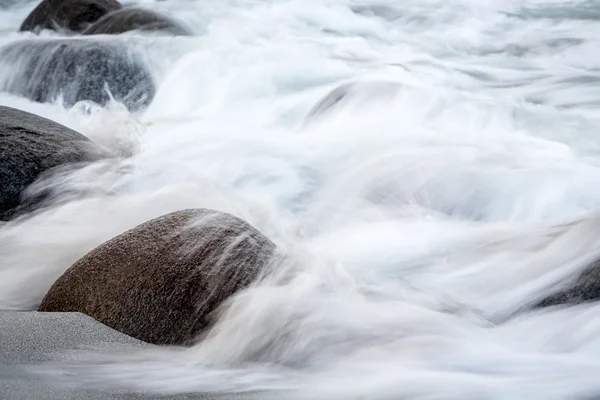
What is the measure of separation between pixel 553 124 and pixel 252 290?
3.83 metres

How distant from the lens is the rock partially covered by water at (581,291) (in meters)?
3.18

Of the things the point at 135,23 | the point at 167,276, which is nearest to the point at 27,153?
the point at 167,276

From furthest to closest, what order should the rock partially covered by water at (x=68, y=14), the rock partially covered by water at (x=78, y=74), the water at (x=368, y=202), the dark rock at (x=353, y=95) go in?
1. the rock partially covered by water at (x=68, y=14)
2. the rock partially covered by water at (x=78, y=74)
3. the dark rock at (x=353, y=95)
4. the water at (x=368, y=202)


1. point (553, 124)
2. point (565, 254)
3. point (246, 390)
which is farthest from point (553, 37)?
point (246, 390)

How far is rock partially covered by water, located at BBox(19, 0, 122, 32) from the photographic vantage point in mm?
10422

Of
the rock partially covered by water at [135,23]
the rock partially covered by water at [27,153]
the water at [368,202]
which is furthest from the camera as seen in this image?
the rock partially covered by water at [135,23]

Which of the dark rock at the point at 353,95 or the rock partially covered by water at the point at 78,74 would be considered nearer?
the dark rock at the point at 353,95

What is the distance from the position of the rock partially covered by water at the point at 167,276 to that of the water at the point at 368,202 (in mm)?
122

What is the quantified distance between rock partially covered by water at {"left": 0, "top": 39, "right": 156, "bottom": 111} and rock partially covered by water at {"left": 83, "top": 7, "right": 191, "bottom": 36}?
34.2 inches

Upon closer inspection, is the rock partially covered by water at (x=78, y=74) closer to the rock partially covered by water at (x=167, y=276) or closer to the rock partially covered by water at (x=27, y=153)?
the rock partially covered by water at (x=27, y=153)

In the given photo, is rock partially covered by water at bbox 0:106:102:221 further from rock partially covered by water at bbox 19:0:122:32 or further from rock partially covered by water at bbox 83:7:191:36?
rock partially covered by water at bbox 19:0:122:32

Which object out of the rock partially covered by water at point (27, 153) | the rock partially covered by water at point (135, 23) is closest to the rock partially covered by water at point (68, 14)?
the rock partially covered by water at point (135, 23)

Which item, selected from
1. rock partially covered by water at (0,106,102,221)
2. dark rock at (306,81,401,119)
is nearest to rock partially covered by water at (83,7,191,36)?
dark rock at (306,81,401,119)

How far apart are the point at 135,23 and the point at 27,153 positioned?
191 inches
